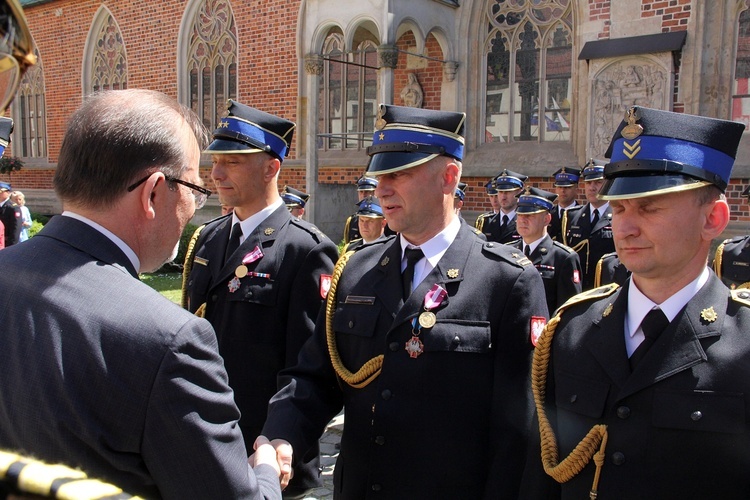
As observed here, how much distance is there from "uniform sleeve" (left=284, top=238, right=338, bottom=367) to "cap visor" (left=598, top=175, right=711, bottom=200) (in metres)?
1.60

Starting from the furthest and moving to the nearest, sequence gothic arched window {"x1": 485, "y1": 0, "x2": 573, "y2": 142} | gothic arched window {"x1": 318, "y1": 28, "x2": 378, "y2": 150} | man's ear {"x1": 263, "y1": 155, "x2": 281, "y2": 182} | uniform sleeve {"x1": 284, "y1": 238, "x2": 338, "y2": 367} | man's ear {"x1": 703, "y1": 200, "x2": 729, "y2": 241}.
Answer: gothic arched window {"x1": 318, "y1": 28, "x2": 378, "y2": 150}, gothic arched window {"x1": 485, "y1": 0, "x2": 573, "y2": 142}, man's ear {"x1": 263, "y1": 155, "x2": 281, "y2": 182}, uniform sleeve {"x1": 284, "y1": 238, "x2": 338, "y2": 367}, man's ear {"x1": 703, "y1": 200, "x2": 729, "y2": 241}

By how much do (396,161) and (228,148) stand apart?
1.21 meters

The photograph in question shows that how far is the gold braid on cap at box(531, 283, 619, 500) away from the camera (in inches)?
76.7

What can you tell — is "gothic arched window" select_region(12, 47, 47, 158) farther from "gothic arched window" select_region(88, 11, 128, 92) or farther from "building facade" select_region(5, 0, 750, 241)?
"building facade" select_region(5, 0, 750, 241)

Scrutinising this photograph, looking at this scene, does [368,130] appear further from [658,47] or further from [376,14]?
[658,47]

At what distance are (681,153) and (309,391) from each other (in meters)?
1.55

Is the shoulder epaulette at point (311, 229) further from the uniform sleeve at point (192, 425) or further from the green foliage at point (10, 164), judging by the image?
the green foliage at point (10, 164)

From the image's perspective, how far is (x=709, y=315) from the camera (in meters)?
1.92

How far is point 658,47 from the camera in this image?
9719mm

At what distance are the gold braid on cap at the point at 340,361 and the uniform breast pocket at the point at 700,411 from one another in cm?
98

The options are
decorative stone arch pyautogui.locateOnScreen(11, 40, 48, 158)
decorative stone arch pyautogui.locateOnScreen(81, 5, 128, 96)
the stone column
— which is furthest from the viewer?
decorative stone arch pyautogui.locateOnScreen(11, 40, 48, 158)

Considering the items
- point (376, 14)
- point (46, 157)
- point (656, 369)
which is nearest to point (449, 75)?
point (376, 14)

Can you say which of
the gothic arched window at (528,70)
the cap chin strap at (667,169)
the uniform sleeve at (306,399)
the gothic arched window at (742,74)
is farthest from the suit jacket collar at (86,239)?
the gothic arched window at (528,70)

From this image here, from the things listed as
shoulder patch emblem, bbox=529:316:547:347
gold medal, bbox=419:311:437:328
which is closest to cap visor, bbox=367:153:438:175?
gold medal, bbox=419:311:437:328
